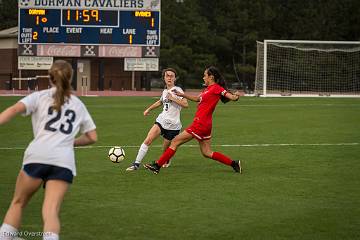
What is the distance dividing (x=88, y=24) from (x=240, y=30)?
2386cm

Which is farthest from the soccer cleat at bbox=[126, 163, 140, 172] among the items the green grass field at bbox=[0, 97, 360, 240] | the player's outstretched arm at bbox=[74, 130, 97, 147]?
the player's outstretched arm at bbox=[74, 130, 97, 147]

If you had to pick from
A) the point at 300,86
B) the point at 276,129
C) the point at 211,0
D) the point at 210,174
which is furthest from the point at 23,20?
the point at 211,0

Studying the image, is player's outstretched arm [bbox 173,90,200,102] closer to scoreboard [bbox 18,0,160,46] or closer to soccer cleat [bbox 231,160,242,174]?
soccer cleat [bbox 231,160,242,174]

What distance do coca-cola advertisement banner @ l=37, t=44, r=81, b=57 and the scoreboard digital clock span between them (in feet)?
1.75

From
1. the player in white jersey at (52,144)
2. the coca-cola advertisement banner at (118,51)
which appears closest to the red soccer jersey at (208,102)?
the player in white jersey at (52,144)

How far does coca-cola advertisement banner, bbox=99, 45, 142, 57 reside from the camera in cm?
4562

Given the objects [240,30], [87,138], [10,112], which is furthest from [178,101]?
[240,30]

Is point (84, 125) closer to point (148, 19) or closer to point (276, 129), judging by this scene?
point (276, 129)

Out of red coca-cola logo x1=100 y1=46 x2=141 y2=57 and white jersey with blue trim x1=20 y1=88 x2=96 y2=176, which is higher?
white jersey with blue trim x1=20 y1=88 x2=96 y2=176

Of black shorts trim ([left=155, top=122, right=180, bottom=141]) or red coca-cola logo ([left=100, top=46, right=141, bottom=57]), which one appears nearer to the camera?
black shorts trim ([left=155, top=122, right=180, bottom=141])

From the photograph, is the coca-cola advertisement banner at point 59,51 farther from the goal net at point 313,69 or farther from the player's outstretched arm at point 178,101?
→ the player's outstretched arm at point 178,101

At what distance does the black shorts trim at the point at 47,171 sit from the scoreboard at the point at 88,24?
1503 inches

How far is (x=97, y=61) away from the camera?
5566cm

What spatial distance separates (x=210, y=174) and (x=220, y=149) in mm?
4119
